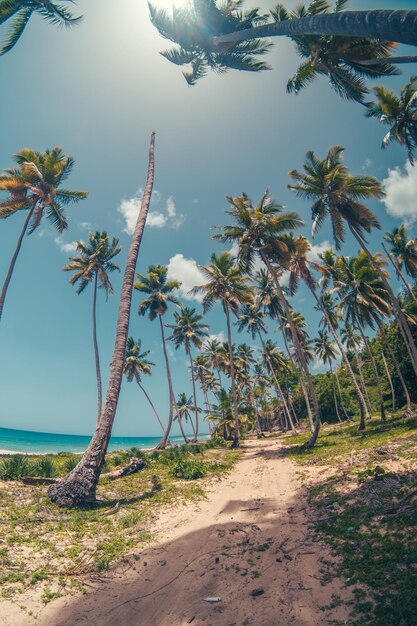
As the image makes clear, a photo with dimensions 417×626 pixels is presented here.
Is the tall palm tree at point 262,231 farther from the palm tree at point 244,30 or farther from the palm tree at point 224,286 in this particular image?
the palm tree at point 244,30

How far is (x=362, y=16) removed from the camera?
5.08 metres

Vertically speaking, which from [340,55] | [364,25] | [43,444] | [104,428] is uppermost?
[340,55]

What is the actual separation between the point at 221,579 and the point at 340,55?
1508cm

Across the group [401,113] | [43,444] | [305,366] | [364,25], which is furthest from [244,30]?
[43,444]

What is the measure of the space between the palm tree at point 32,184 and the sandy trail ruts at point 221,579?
59.7ft

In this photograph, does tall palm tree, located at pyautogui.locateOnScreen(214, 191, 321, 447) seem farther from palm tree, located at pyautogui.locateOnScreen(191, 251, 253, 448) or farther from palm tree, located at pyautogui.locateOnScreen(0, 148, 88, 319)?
palm tree, located at pyautogui.locateOnScreen(0, 148, 88, 319)

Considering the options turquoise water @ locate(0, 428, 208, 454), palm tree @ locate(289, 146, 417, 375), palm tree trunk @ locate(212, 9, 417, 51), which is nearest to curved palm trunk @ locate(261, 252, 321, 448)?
palm tree @ locate(289, 146, 417, 375)

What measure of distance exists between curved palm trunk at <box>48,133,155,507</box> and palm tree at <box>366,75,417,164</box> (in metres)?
14.2

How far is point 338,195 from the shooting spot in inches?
716

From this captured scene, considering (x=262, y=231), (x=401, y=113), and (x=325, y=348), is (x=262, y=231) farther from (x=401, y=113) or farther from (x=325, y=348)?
(x=325, y=348)

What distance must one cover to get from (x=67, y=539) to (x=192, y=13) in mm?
14577

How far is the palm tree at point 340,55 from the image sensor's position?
32.0ft

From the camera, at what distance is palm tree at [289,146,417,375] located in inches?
695

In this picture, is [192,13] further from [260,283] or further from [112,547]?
[260,283]
